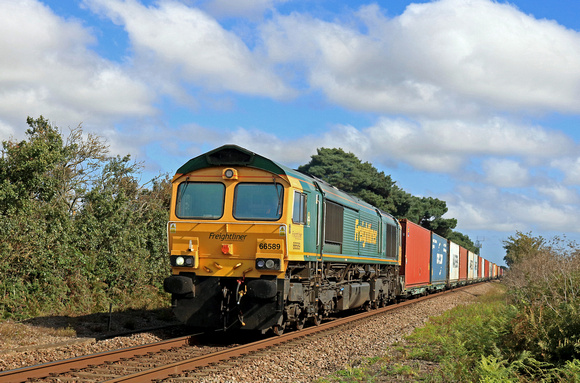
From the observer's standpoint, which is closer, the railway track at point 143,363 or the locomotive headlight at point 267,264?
the railway track at point 143,363

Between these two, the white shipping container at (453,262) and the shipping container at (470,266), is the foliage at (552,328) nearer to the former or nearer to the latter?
the white shipping container at (453,262)

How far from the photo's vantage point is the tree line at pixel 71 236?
14.6 meters

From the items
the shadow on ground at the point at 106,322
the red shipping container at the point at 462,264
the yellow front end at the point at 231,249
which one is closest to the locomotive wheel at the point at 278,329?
the yellow front end at the point at 231,249

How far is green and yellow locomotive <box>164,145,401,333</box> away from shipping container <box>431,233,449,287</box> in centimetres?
1968

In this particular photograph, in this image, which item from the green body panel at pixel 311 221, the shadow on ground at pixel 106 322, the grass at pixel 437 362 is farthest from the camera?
the shadow on ground at pixel 106 322

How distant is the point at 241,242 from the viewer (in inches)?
453

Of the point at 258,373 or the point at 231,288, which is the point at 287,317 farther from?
the point at 258,373

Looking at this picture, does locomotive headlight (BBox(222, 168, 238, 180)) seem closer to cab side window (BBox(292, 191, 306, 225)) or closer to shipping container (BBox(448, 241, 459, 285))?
cab side window (BBox(292, 191, 306, 225))

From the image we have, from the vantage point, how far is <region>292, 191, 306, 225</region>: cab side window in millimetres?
11797

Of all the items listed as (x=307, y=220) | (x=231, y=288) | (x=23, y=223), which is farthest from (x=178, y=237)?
(x=23, y=223)

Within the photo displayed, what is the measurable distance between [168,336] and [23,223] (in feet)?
18.2

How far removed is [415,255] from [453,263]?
14168 millimetres

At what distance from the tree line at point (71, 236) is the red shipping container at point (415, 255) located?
10409mm

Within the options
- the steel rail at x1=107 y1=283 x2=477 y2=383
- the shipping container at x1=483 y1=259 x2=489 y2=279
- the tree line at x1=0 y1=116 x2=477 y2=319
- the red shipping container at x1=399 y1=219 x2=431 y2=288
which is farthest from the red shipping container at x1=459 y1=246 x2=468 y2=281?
the steel rail at x1=107 y1=283 x2=477 y2=383
